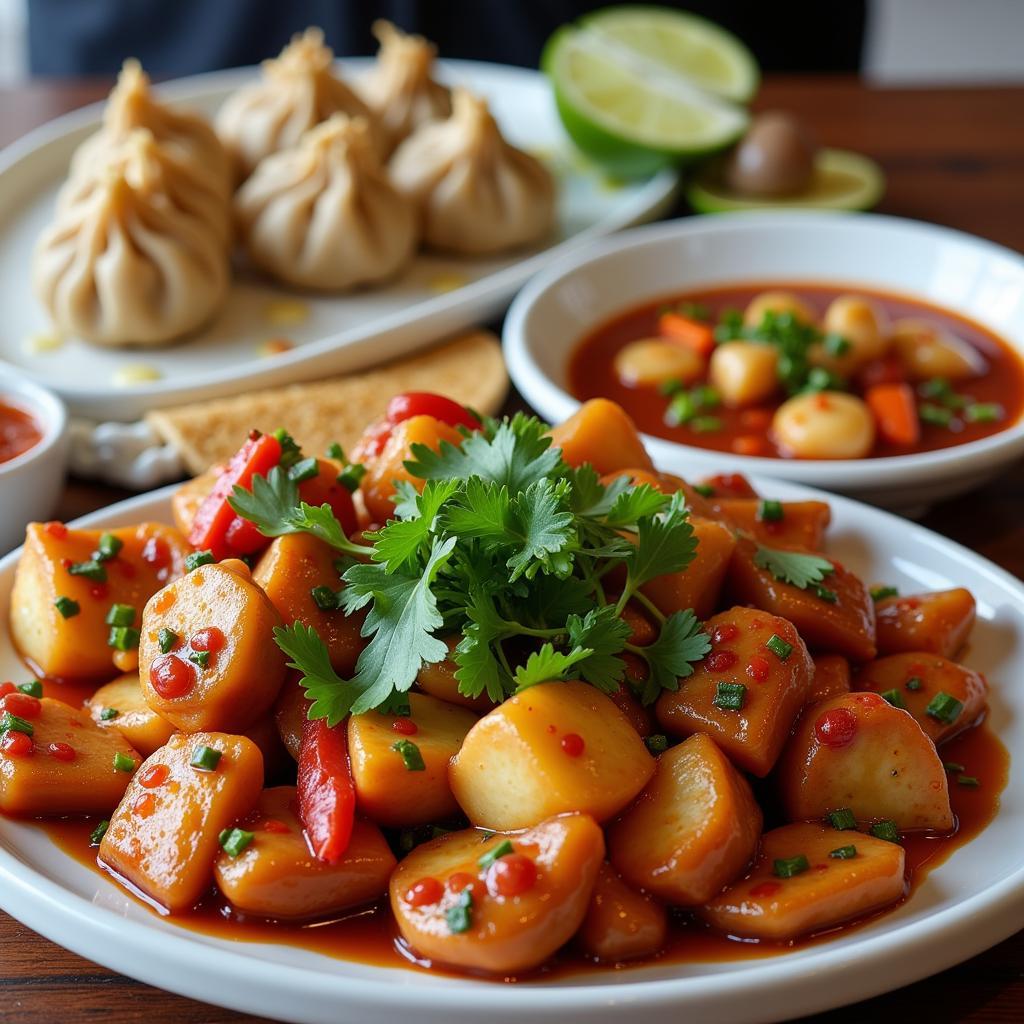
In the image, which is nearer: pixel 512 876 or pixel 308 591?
pixel 512 876

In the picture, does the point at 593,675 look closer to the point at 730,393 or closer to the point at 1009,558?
the point at 1009,558

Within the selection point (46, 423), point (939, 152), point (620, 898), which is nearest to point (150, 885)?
point (620, 898)

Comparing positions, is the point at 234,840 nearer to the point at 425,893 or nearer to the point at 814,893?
the point at 425,893

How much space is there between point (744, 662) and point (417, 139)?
274 centimetres

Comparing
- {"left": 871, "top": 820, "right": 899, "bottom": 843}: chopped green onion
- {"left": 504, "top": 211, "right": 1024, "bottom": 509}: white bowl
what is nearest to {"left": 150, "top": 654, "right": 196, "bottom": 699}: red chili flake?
{"left": 871, "top": 820, "right": 899, "bottom": 843}: chopped green onion

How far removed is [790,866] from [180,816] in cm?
78

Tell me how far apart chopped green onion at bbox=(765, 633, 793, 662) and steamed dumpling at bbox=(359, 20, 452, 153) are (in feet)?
9.66

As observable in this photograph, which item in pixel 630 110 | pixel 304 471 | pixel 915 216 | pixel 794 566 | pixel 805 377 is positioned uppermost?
pixel 304 471

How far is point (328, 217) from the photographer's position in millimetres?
3742

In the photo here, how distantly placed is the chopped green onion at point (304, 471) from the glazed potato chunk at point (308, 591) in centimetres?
12

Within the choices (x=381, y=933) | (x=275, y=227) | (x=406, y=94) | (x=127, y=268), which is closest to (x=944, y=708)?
(x=381, y=933)

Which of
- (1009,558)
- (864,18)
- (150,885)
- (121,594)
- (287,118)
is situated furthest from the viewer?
(864,18)

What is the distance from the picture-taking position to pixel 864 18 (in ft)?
19.4

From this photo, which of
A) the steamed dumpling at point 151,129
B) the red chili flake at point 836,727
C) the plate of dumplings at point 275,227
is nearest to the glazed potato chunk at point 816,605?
the red chili flake at point 836,727
